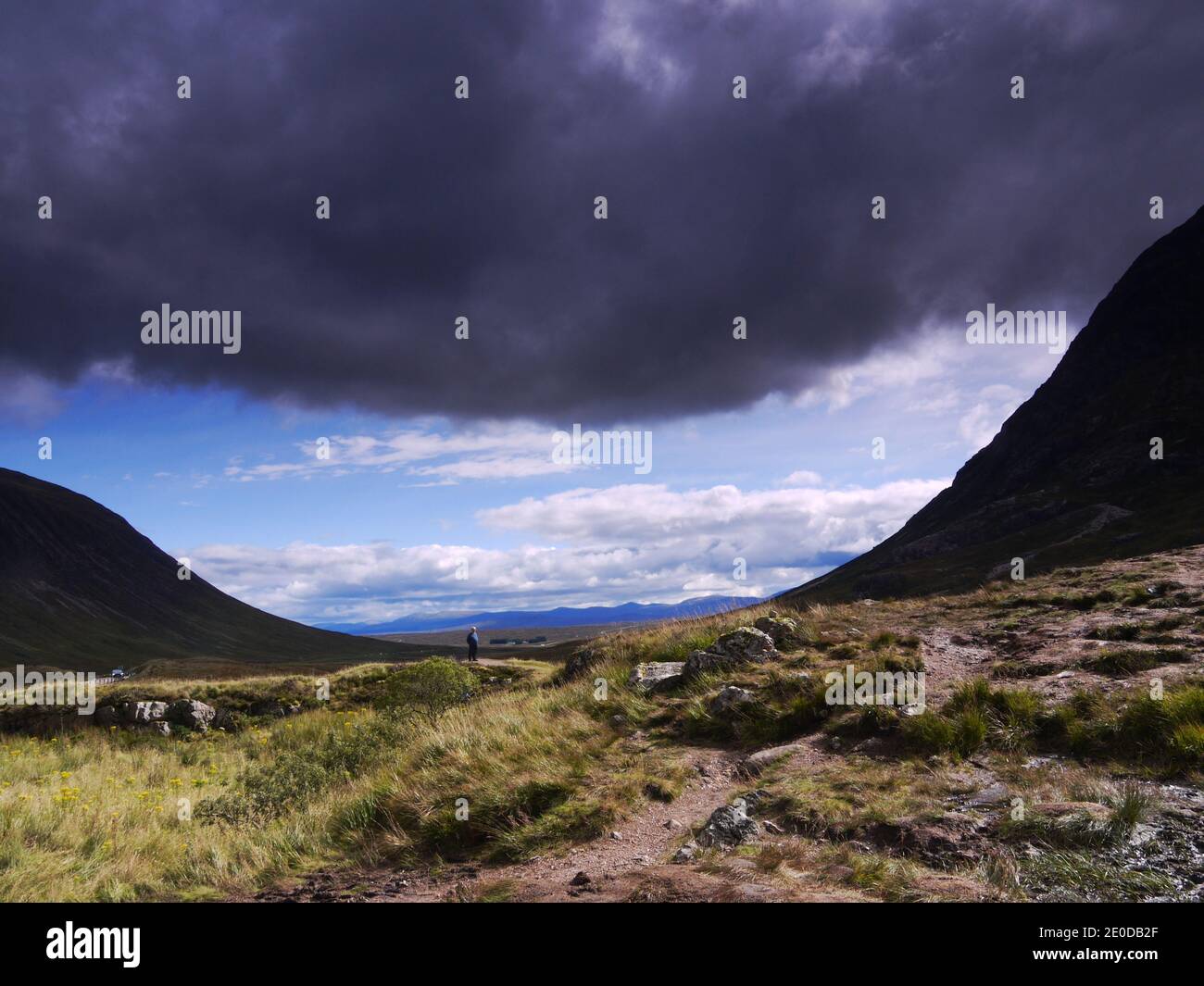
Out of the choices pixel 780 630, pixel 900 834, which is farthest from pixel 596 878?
pixel 780 630

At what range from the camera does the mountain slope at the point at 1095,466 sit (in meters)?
87.1

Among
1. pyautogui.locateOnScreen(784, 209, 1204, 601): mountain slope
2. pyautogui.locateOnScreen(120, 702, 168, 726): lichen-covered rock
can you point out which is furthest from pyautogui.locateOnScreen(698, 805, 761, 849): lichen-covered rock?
pyautogui.locateOnScreen(784, 209, 1204, 601): mountain slope

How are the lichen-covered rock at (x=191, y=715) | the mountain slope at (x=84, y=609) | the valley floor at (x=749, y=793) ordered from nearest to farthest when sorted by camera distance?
the valley floor at (x=749, y=793) → the lichen-covered rock at (x=191, y=715) → the mountain slope at (x=84, y=609)

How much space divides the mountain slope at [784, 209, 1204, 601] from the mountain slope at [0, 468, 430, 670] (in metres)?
123

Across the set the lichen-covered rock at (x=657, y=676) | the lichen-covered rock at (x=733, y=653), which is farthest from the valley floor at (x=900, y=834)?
the lichen-covered rock at (x=733, y=653)

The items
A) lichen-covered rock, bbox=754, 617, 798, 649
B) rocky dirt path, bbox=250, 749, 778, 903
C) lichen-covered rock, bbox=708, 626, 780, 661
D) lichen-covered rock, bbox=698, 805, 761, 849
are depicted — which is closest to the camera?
rocky dirt path, bbox=250, 749, 778, 903

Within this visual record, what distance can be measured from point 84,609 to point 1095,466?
213308mm

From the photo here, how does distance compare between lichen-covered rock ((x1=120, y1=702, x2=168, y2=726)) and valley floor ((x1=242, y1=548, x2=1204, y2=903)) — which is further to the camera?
lichen-covered rock ((x1=120, y1=702, x2=168, y2=726))

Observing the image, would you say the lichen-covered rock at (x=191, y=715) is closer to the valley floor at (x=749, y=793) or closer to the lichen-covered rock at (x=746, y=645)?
the valley floor at (x=749, y=793)

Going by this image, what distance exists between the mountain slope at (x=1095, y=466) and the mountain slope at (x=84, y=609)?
123 m

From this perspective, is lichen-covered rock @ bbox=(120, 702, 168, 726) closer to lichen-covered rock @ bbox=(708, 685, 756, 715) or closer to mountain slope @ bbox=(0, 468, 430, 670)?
lichen-covered rock @ bbox=(708, 685, 756, 715)

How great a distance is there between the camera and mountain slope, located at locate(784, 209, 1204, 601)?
286 ft
